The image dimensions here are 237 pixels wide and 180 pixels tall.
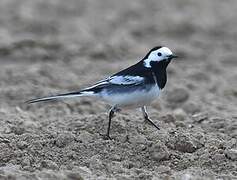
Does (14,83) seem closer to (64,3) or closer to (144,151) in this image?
(144,151)

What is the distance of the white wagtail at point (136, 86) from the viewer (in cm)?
694

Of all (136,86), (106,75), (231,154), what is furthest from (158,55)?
(106,75)

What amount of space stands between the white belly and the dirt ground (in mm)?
293

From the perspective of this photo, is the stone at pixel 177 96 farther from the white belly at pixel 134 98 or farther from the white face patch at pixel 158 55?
the white belly at pixel 134 98

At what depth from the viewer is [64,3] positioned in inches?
626

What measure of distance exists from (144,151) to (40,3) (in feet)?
31.2

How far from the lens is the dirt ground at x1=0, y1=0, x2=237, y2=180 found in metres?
6.45

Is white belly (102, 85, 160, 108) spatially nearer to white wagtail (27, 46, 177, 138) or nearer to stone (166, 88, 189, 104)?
white wagtail (27, 46, 177, 138)

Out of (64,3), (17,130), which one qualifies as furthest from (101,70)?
(64,3)

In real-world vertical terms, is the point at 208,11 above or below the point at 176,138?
above

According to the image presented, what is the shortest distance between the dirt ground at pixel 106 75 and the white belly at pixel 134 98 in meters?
0.29

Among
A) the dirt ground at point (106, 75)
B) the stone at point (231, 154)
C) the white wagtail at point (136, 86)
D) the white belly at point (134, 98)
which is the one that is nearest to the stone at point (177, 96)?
the dirt ground at point (106, 75)

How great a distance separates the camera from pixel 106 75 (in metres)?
11.0

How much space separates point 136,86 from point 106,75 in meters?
4.03
